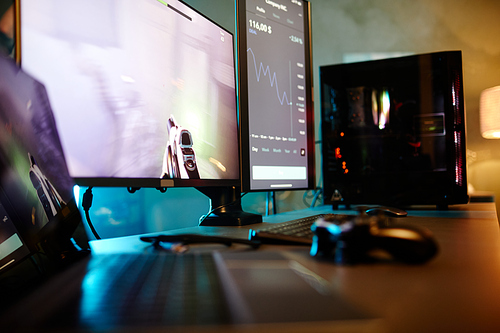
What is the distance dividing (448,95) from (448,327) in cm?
117

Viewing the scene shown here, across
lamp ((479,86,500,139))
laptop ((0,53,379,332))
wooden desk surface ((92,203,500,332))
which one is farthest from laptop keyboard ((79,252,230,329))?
lamp ((479,86,500,139))

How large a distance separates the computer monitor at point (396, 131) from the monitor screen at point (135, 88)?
0.52m

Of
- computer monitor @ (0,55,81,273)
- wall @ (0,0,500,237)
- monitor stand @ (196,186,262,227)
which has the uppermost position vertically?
wall @ (0,0,500,237)

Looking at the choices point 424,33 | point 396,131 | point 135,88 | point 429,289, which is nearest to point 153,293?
point 429,289

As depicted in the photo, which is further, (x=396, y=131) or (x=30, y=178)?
(x=396, y=131)

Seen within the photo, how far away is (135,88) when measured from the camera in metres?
0.66

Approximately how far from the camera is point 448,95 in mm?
1182

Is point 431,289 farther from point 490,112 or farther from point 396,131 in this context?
point 490,112

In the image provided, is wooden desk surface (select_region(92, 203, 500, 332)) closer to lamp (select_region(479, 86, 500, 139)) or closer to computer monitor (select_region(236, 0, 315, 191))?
computer monitor (select_region(236, 0, 315, 191))

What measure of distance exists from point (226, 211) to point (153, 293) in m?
0.66

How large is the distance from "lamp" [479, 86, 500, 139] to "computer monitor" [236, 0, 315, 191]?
4.35 ft

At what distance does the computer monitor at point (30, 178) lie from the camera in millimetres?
389

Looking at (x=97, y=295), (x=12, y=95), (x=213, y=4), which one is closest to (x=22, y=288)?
(x=97, y=295)

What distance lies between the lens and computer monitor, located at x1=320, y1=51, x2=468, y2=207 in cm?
118
